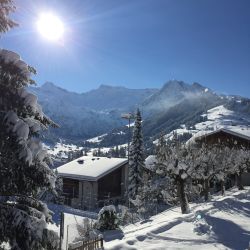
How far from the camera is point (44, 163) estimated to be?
356 inches

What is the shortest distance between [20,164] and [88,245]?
7.84 metres

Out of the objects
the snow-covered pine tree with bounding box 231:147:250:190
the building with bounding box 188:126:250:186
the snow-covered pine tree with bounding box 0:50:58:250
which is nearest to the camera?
the snow-covered pine tree with bounding box 0:50:58:250

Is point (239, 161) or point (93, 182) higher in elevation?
point (239, 161)

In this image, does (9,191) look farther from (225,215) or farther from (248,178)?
(248,178)

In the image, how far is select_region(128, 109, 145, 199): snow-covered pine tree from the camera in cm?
5450

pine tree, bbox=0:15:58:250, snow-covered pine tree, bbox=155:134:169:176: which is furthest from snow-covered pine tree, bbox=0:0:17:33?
snow-covered pine tree, bbox=155:134:169:176

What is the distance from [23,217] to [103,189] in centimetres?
4245

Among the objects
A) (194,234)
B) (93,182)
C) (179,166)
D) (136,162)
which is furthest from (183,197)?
(136,162)

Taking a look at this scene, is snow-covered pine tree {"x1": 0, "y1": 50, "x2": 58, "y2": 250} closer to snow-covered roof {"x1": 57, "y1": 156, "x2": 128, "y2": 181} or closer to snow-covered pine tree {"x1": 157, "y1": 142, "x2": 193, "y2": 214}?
snow-covered pine tree {"x1": 157, "y1": 142, "x2": 193, "y2": 214}

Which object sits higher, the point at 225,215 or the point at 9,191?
the point at 9,191

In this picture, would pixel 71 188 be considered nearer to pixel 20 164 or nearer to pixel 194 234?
pixel 194 234

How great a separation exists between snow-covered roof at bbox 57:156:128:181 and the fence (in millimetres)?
31745

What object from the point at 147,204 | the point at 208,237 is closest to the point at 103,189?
the point at 147,204

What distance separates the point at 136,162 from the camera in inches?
2223
